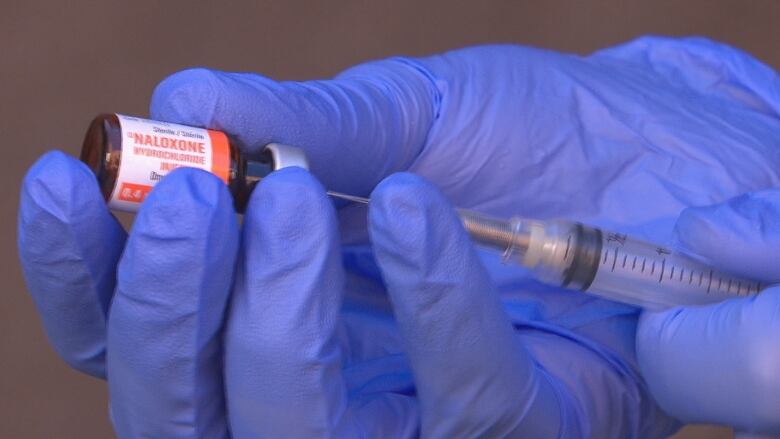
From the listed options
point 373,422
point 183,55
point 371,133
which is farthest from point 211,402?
point 183,55

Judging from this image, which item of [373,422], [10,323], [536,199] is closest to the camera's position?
[373,422]

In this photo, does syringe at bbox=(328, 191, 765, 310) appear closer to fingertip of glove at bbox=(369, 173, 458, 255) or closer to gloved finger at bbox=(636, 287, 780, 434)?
gloved finger at bbox=(636, 287, 780, 434)

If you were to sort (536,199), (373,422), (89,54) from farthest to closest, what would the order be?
(89,54) → (536,199) → (373,422)

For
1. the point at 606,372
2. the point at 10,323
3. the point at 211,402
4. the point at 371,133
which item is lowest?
the point at 10,323

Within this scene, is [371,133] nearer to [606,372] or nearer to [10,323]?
[606,372]

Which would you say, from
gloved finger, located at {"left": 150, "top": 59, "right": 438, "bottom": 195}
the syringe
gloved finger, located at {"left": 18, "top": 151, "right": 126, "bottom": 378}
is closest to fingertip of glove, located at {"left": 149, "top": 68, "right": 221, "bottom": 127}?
gloved finger, located at {"left": 150, "top": 59, "right": 438, "bottom": 195}

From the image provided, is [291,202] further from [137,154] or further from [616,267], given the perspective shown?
[616,267]

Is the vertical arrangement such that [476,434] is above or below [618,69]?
below

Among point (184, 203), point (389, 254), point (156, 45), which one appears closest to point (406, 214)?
point (389, 254)
